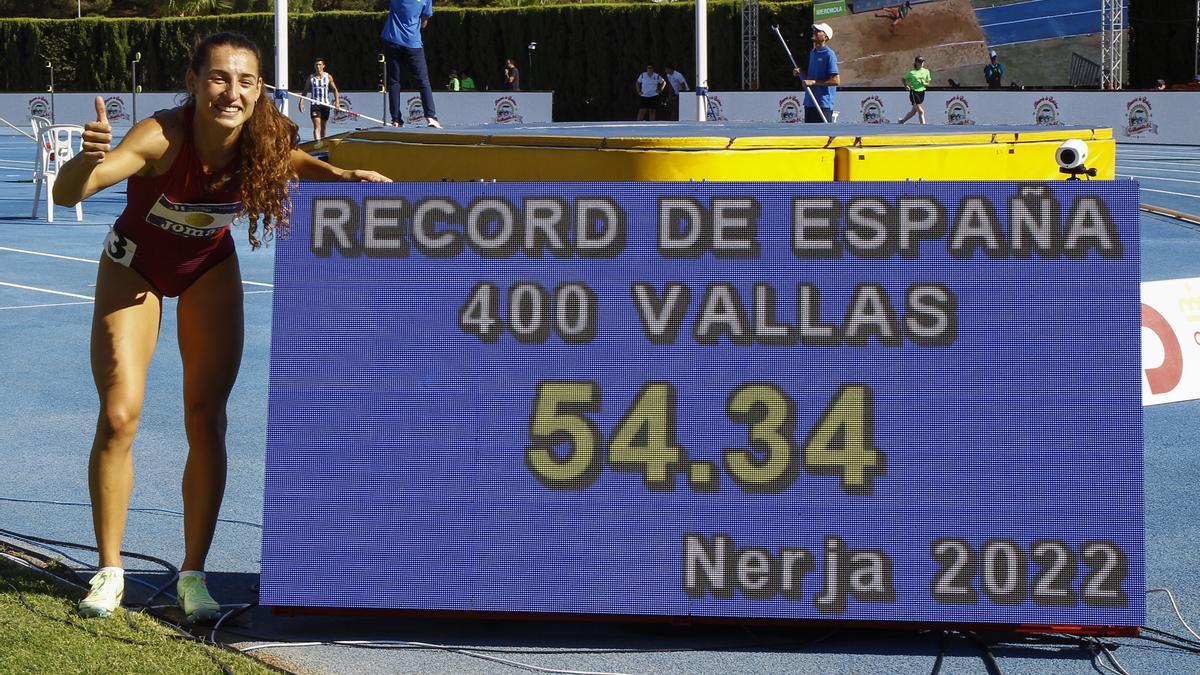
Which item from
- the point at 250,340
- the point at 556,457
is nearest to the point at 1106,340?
the point at 556,457

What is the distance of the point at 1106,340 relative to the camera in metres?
4.12

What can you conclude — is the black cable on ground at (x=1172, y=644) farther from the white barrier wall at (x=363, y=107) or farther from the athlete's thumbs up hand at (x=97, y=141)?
the white barrier wall at (x=363, y=107)

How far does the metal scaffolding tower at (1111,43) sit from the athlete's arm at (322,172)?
33.0m

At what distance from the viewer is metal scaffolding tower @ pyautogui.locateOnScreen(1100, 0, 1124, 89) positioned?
3553 cm

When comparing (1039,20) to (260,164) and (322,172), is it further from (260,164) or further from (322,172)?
(260,164)

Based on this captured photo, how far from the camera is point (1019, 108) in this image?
1336 inches

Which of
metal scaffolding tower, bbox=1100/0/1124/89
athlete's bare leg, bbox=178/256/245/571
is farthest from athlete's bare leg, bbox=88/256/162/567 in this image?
metal scaffolding tower, bbox=1100/0/1124/89

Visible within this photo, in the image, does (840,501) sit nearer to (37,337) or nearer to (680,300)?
(680,300)

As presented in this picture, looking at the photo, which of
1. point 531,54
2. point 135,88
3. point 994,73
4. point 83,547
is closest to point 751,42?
point 994,73

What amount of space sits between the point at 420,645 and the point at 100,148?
1.62 metres

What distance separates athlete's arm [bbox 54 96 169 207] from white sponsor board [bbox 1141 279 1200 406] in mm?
3645

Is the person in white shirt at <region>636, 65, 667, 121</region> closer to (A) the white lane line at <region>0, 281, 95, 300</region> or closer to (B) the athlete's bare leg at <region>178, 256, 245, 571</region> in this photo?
(A) the white lane line at <region>0, 281, 95, 300</region>

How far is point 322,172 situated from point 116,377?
856mm

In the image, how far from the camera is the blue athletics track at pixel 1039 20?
38.4 metres
